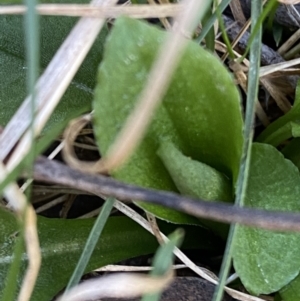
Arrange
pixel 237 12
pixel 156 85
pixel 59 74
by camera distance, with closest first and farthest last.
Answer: pixel 156 85 < pixel 59 74 < pixel 237 12

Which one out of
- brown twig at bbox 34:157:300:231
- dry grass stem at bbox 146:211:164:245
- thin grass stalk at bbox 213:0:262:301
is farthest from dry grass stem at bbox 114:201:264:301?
brown twig at bbox 34:157:300:231

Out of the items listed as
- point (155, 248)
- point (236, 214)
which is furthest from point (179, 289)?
point (236, 214)

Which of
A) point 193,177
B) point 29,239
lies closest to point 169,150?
point 193,177

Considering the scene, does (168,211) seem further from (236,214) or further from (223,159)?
(236,214)

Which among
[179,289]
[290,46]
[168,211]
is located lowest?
[179,289]

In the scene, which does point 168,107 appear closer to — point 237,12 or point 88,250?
point 88,250

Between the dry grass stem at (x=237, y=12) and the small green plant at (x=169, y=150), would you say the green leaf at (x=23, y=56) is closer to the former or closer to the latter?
the small green plant at (x=169, y=150)
